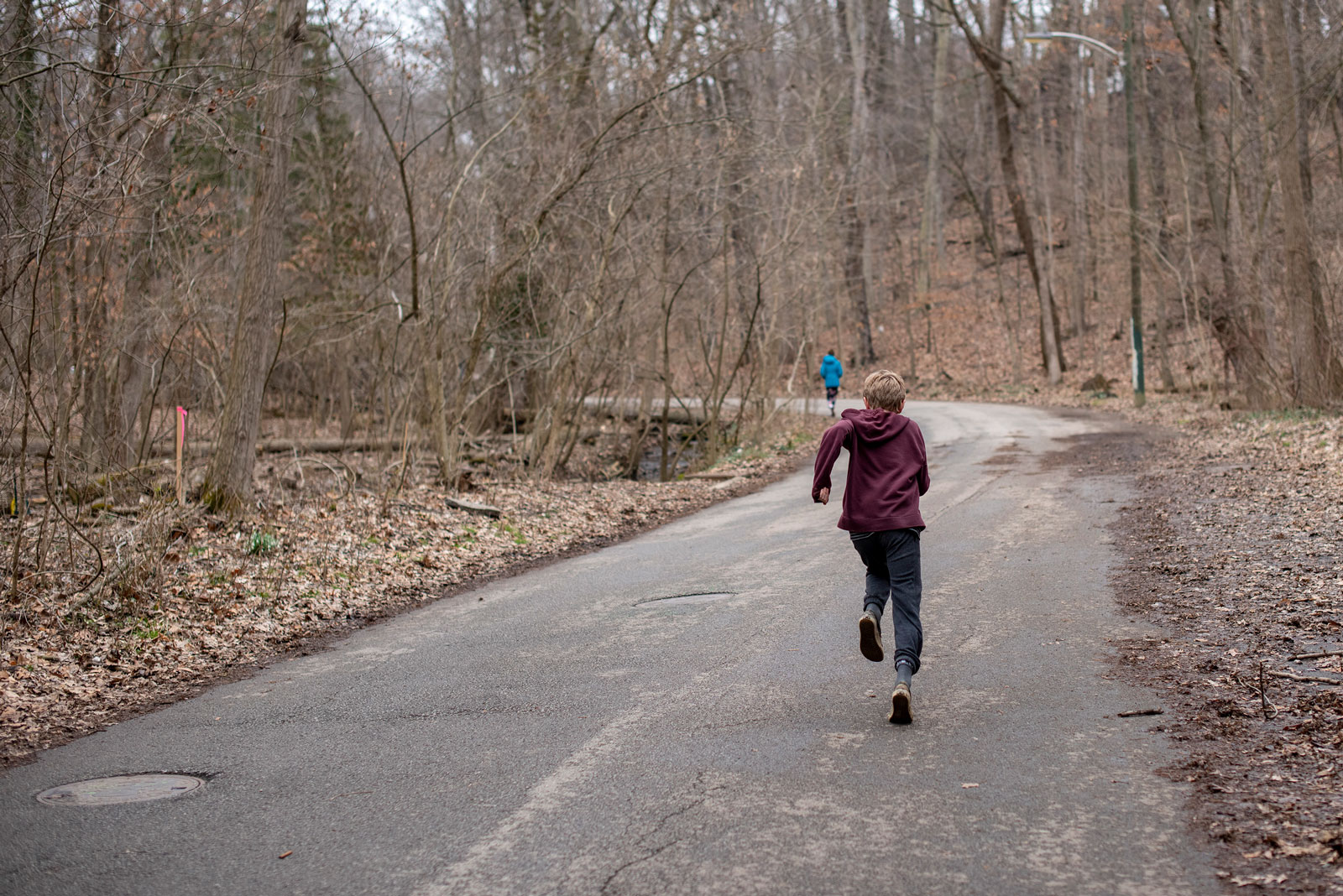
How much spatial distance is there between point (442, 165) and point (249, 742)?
14140mm

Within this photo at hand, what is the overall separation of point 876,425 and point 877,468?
0.75 ft

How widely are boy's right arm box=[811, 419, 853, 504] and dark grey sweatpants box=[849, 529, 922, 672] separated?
0.31 m

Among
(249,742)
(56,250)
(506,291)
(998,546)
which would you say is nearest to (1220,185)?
(506,291)

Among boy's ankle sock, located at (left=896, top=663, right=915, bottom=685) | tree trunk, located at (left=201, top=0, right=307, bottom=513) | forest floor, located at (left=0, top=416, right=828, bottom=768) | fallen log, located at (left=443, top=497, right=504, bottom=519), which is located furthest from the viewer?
fallen log, located at (left=443, top=497, right=504, bottom=519)

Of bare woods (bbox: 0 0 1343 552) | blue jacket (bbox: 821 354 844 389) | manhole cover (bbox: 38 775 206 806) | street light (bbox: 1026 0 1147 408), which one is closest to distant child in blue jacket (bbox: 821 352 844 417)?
blue jacket (bbox: 821 354 844 389)

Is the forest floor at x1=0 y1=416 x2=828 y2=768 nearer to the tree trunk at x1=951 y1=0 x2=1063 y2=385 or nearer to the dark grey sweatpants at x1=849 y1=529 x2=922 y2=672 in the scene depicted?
the dark grey sweatpants at x1=849 y1=529 x2=922 y2=672

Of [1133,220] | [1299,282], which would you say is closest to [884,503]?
[1299,282]

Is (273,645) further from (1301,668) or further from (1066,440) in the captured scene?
(1066,440)

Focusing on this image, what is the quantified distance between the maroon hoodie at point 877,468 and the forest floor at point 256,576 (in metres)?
4.30

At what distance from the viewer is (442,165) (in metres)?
18.2

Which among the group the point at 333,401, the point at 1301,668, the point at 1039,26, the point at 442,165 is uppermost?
the point at 1039,26

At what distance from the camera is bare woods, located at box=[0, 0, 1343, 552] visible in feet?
31.1

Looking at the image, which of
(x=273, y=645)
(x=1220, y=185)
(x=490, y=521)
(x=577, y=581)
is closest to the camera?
(x=273, y=645)

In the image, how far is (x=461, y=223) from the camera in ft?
53.7
